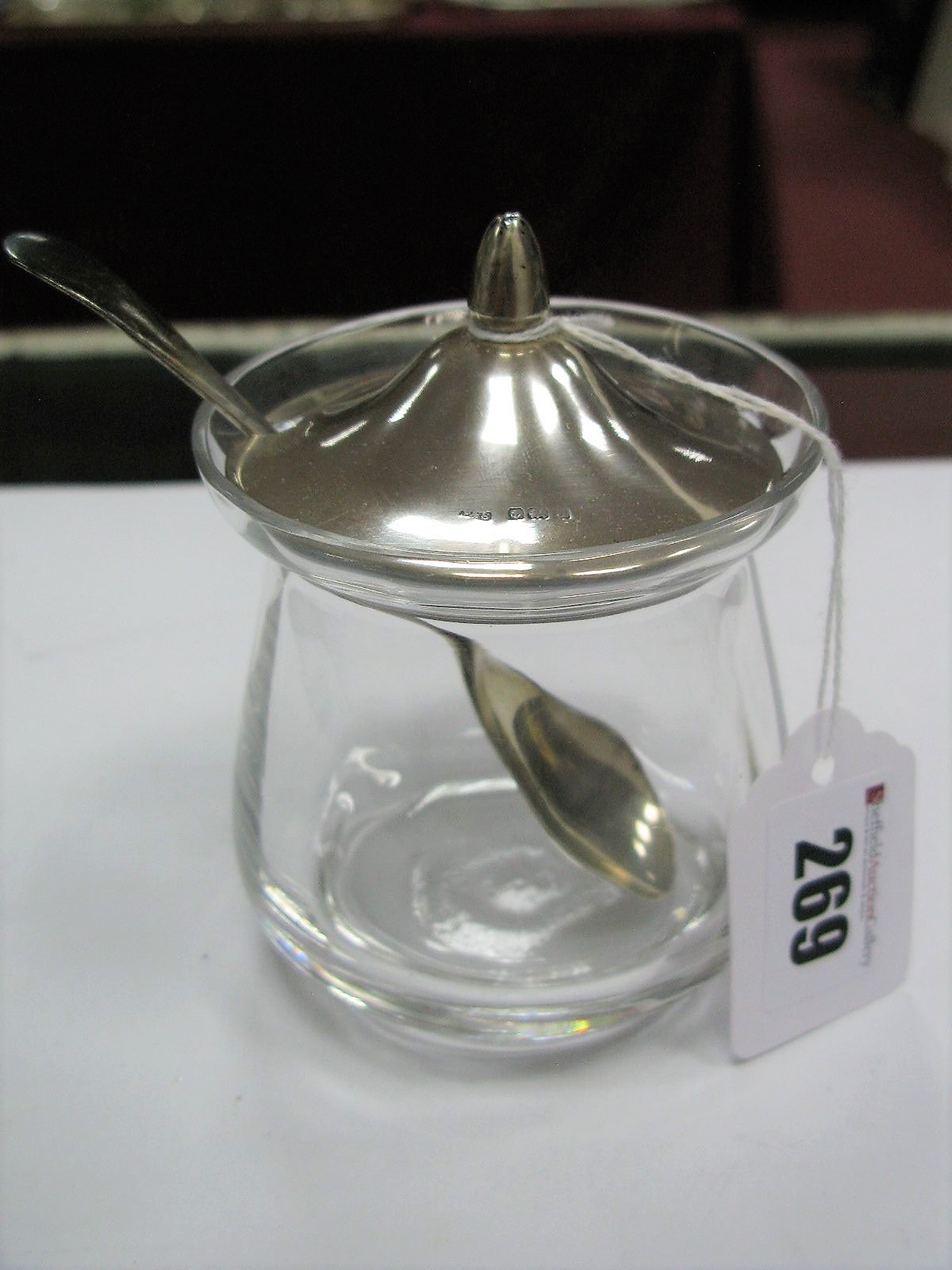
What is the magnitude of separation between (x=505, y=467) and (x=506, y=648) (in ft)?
0.32

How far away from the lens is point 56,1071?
340mm

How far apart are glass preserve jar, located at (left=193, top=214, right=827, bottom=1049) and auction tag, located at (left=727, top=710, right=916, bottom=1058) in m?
0.02

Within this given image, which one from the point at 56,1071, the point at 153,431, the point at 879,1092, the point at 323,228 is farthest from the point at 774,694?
the point at 323,228

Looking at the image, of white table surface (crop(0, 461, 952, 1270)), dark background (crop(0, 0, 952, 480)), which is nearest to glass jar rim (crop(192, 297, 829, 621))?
white table surface (crop(0, 461, 952, 1270))

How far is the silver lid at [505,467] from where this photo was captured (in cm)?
28

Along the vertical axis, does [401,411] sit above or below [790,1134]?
above

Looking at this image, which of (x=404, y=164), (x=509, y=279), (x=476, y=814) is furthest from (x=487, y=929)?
(x=404, y=164)

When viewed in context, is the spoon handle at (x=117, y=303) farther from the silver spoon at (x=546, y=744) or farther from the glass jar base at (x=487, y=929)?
the glass jar base at (x=487, y=929)

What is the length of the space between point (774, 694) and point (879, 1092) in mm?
110

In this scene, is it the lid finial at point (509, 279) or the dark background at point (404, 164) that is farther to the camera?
the dark background at point (404, 164)

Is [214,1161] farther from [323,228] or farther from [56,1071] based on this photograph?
[323,228]

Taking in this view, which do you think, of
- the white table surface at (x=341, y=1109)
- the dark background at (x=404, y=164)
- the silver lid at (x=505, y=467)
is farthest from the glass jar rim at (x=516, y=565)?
the dark background at (x=404, y=164)

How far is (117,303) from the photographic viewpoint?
1.14 ft

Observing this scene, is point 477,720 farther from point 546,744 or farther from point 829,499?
point 829,499
